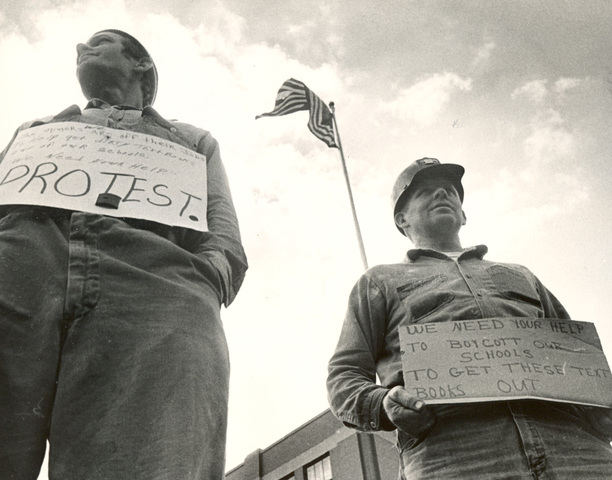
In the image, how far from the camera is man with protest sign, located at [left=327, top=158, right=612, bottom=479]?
7.16ft

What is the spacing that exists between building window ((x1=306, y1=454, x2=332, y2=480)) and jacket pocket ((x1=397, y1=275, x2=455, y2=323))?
1632cm

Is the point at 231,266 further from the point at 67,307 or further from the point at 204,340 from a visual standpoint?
the point at 67,307

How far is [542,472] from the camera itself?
209 centimetres

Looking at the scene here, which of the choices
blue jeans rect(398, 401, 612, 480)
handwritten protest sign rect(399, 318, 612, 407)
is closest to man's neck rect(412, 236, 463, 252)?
handwritten protest sign rect(399, 318, 612, 407)

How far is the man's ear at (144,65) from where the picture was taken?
2979mm

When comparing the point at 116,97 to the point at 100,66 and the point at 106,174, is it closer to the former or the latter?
the point at 100,66

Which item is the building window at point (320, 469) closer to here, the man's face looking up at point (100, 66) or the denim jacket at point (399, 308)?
the denim jacket at point (399, 308)

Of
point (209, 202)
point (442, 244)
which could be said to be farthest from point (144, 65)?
point (442, 244)

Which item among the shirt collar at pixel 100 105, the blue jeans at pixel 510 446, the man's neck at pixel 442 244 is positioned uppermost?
the shirt collar at pixel 100 105

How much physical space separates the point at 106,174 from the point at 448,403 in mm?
1343

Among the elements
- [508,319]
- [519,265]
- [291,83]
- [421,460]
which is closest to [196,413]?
[421,460]

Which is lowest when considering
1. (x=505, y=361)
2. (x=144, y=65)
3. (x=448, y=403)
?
(x=448, y=403)

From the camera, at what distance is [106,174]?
224cm

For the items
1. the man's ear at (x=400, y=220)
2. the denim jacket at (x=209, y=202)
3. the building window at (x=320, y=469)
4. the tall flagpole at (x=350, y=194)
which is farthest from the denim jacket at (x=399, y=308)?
the building window at (x=320, y=469)
